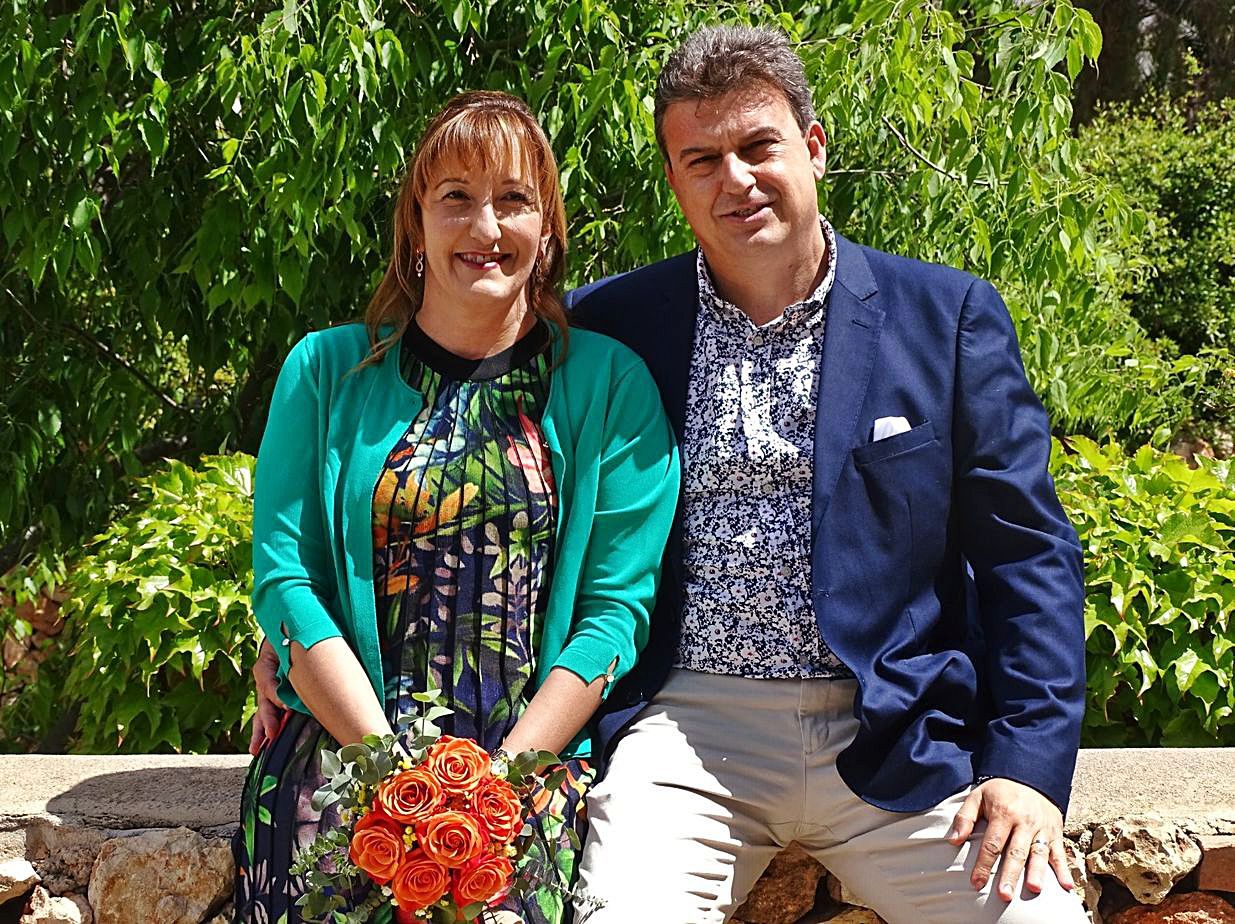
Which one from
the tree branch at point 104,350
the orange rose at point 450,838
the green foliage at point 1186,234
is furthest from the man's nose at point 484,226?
the green foliage at point 1186,234

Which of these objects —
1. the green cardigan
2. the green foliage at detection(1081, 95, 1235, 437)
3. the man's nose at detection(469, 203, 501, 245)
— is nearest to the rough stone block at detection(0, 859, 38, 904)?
the green cardigan

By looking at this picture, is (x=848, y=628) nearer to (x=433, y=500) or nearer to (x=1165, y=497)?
(x=433, y=500)

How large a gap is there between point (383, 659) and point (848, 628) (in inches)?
31.9

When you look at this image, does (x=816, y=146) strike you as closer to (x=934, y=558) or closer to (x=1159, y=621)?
(x=934, y=558)

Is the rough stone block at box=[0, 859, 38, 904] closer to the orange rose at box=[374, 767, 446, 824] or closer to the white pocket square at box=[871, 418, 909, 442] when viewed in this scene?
the orange rose at box=[374, 767, 446, 824]

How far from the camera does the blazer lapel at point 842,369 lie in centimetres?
244

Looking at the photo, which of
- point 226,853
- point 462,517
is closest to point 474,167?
point 462,517

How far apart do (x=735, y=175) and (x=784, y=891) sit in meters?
1.34

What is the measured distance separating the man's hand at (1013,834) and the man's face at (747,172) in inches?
40.8

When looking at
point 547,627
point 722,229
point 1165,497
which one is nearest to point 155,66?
point 722,229

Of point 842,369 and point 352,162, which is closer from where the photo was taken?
point 842,369

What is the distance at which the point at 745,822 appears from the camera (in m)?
2.44

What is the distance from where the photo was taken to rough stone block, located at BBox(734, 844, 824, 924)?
2.58 metres

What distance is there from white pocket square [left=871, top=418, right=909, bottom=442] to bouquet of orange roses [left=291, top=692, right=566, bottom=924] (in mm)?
821
